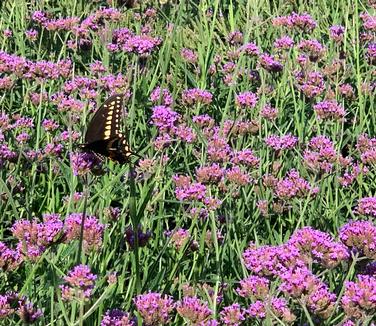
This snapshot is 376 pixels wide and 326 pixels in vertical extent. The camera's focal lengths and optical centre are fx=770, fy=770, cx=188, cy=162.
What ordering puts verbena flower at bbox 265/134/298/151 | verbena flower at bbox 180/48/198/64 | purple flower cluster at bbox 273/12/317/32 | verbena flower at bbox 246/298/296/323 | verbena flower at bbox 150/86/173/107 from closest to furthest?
verbena flower at bbox 246/298/296/323
verbena flower at bbox 265/134/298/151
verbena flower at bbox 150/86/173/107
purple flower cluster at bbox 273/12/317/32
verbena flower at bbox 180/48/198/64

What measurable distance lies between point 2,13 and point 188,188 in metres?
2.23

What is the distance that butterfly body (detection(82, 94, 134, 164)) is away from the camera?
2.19 m

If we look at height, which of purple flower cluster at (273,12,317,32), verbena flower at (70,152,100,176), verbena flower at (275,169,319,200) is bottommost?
verbena flower at (275,169,319,200)

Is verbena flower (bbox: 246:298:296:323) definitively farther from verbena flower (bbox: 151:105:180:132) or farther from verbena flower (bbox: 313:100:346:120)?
verbena flower (bbox: 313:100:346:120)

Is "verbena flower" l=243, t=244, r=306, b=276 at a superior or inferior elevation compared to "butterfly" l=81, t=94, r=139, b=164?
inferior

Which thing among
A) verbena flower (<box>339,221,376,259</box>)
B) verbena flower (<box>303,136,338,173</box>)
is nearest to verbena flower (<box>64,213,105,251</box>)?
verbena flower (<box>339,221,376,259</box>)

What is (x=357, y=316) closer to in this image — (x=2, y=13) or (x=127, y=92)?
(x=127, y=92)

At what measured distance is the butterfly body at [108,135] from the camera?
2.19 meters

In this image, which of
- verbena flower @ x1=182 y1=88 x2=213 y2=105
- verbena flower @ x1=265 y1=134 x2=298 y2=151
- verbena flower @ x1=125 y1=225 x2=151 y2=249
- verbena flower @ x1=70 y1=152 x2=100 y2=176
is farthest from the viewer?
verbena flower @ x1=182 y1=88 x2=213 y2=105

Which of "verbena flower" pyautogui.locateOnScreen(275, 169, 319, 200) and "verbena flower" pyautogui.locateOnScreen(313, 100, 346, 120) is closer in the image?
"verbena flower" pyautogui.locateOnScreen(275, 169, 319, 200)

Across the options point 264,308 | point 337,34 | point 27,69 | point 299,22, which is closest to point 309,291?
point 264,308

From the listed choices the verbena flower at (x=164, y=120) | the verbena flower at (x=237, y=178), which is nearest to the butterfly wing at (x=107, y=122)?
the verbena flower at (x=164, y=120)

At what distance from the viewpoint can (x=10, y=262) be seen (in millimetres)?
1757

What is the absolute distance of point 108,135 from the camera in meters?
2.18
